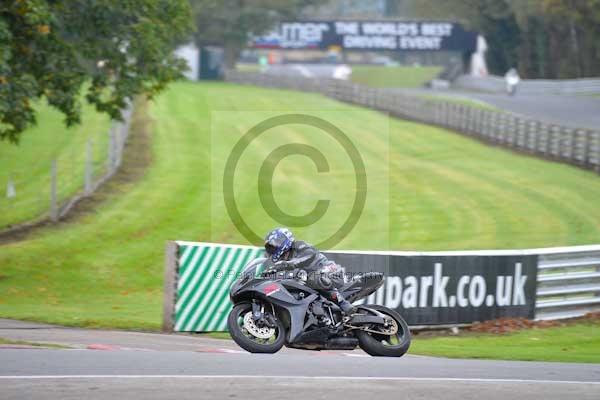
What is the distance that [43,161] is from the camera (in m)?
36.4

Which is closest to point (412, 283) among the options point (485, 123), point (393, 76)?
point (485, 123)

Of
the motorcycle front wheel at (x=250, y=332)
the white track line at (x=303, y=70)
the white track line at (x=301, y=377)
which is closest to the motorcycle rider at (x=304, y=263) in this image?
the motorcycle front wheel at (x=250, y=332)

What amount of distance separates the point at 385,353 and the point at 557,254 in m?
6.63

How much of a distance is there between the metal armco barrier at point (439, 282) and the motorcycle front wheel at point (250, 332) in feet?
10.3

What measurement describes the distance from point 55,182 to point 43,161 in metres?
10.3

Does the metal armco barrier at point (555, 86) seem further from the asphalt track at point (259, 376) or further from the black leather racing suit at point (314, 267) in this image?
the black leather racing suit at point (314, 267)

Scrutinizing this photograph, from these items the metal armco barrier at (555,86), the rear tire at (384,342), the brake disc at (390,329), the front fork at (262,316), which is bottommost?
the rear tire at (384,342)

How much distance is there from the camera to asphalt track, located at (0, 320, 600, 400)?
9344 mm

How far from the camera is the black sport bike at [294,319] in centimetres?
1170

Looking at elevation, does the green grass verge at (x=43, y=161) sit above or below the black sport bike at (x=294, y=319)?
below

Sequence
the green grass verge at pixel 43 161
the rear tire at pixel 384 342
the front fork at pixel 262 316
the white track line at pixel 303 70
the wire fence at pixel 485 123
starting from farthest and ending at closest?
the white track line at pixel 303 70 < the wire fence at pixel 485 123 < the green grass verge at pixel 43 161 < the rear tire at pixel 384 342 < the front fork at pixel 262 316

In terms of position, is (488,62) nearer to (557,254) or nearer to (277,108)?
(277,108)

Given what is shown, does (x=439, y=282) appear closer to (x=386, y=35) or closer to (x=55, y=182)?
(x=55, y=182)

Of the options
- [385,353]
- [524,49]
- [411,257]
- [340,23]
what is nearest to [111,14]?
[411,257]
